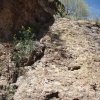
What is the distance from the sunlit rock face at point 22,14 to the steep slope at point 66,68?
24.9 inches

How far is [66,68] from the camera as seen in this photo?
9211 millimetres

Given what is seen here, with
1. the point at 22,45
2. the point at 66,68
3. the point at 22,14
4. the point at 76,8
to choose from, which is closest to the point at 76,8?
the point at 76,8

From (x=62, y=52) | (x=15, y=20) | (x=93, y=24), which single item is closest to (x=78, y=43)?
(x=62, y=52)

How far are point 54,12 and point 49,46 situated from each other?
1957 millimetres

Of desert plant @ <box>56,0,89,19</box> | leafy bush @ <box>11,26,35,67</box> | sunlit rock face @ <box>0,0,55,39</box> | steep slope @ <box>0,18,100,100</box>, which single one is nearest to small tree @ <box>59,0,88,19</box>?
desert plant @ <box>56,0,89,19</box>

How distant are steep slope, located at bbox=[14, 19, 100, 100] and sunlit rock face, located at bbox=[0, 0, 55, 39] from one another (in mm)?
634

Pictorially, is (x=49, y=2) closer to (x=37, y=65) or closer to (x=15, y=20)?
(x=15, y=20)

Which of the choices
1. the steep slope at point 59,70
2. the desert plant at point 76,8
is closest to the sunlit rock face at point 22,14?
the steep slope at point 59,70

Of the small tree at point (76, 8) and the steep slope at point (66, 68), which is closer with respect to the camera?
the steep slope at point (66, 68)

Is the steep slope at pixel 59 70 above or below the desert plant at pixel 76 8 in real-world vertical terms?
below

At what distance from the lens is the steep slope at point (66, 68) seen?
27.7 feet

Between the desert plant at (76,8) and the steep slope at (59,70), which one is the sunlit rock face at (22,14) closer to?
the steep slope at (59,70)

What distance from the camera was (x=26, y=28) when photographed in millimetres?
10672

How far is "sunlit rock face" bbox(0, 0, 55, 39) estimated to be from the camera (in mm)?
10254
